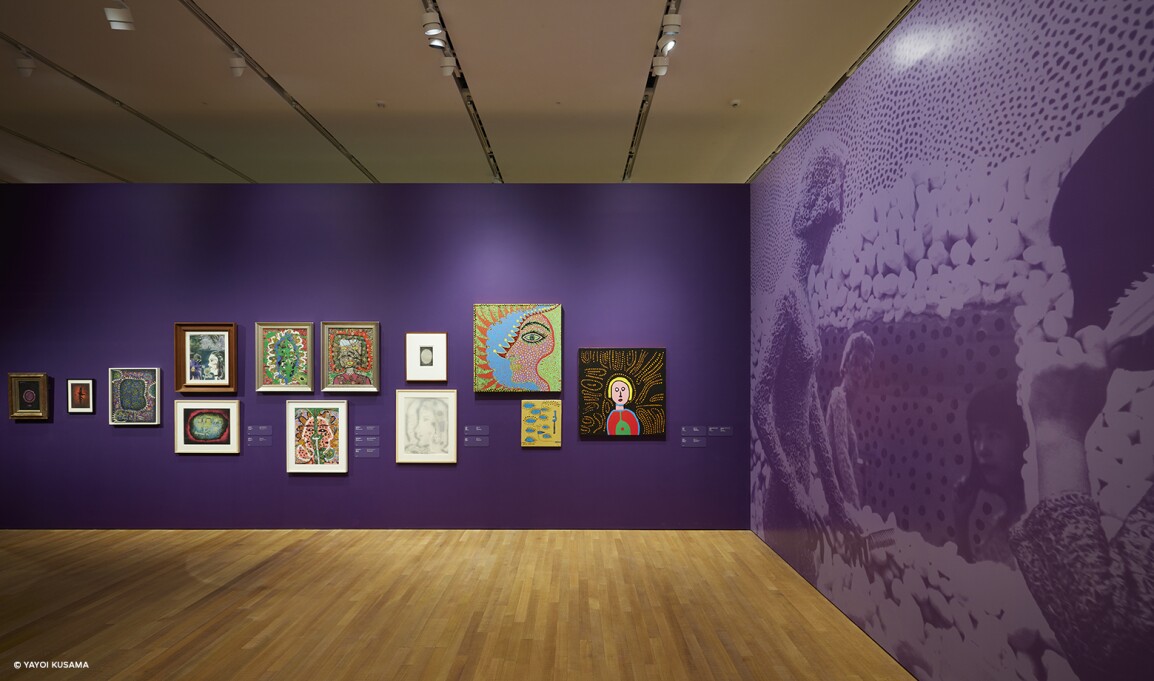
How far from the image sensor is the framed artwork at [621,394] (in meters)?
5.96

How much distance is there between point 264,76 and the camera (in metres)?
4.88

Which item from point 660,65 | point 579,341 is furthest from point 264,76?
point 579,341

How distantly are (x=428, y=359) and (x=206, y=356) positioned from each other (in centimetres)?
258

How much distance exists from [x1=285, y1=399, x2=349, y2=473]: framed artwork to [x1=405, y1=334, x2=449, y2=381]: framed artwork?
895 millimetres

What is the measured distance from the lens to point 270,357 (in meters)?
6.00

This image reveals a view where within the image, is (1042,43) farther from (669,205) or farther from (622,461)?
(622,461)

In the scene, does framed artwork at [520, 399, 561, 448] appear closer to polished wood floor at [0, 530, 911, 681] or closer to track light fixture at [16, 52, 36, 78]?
polished wood floor at [0, 530, 911, 681]

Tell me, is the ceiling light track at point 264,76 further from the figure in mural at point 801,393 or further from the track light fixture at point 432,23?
the figure in mural at point 801,393

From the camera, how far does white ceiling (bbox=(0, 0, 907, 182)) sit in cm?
400

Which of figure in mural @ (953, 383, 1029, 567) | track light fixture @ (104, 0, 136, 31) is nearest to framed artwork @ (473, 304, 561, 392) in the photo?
track light fixture @ (104, 0, 136, 31)

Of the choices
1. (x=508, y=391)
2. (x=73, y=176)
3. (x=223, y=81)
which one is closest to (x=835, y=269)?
(x=508, y=391)

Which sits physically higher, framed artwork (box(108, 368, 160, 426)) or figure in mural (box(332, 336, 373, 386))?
figure in mural (box(332, 336, 373, 386))

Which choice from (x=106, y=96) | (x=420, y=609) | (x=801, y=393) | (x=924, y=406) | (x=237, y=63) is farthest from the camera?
(x=106, y=96)

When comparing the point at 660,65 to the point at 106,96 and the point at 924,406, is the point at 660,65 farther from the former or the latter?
the point at 106,96
